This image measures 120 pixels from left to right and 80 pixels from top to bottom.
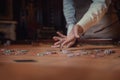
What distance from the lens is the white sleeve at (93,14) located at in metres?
1.49

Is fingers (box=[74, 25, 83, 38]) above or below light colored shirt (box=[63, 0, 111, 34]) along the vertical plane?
below

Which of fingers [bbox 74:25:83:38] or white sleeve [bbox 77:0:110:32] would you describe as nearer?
fingers [bbox 74:25:83:38]

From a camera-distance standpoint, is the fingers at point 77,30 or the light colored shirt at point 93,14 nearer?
the fingers at point 77,30

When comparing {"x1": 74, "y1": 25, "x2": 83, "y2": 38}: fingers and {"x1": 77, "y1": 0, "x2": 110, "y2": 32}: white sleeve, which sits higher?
{"x1": 77, "y1": 0, "x2": 110, "y2": 32}: white sleeve

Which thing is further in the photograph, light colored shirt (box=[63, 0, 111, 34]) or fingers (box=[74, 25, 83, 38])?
light colored shirt (box=[63, 0, 111, 34])

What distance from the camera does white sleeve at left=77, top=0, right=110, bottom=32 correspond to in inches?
58.8

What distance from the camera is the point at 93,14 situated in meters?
1.53

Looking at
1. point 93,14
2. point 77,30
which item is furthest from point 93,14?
point 77,30

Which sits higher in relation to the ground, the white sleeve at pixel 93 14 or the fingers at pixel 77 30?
the white sleeve at pixel 93 14

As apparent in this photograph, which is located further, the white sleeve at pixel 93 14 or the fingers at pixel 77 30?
the white sleeve at pixel 93 14

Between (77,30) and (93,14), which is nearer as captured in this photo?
(77,30)

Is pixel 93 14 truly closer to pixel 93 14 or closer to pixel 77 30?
pixel 93 14

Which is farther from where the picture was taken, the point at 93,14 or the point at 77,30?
the point at 93,14

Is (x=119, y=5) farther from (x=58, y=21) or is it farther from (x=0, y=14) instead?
(x=0, y=14)
